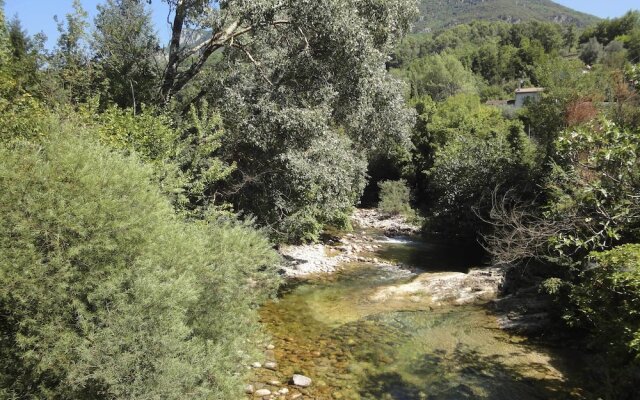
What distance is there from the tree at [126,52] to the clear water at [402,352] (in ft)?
29.4

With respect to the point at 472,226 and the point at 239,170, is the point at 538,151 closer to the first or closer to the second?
the point at 472,226

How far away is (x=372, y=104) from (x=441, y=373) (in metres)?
9.14

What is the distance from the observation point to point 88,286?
5027 millimetres

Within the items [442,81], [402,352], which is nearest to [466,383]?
[402,352]

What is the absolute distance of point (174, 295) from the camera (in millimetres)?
5422

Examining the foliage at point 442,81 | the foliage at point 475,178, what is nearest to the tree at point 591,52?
the foliage at point 442,81

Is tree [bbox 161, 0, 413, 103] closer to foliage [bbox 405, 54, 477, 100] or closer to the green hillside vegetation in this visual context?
the green hillside vegetation

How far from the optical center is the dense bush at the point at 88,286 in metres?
4.83

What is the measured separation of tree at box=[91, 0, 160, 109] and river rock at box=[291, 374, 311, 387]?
34.3 ft

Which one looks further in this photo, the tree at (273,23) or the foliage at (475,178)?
the foliage at (475,178)

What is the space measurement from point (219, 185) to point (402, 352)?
7.61 meters

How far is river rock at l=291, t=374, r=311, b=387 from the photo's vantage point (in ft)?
→ 29.0

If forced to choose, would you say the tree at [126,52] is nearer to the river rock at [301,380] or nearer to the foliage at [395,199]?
the river rock at [301,380]

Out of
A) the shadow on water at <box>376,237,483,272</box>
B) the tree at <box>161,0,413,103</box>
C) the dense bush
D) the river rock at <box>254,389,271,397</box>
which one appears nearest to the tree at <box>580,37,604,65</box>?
the shadow on water at <box>376,237,483,272</box>
